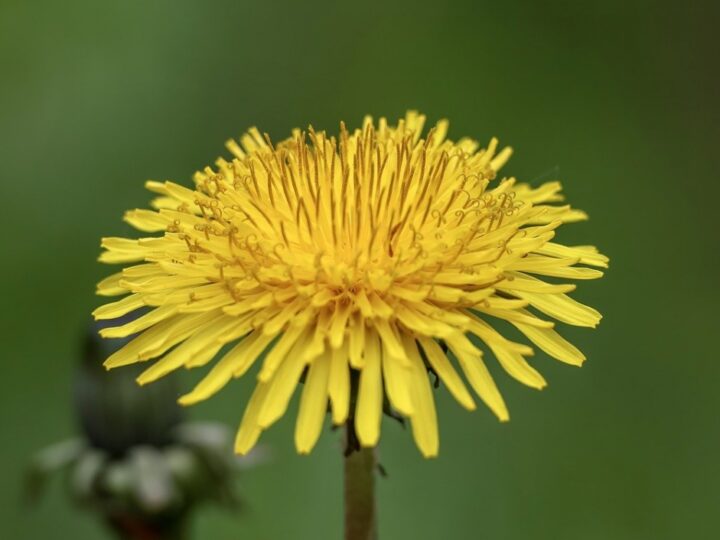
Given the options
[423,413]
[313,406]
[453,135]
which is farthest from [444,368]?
[453,135]

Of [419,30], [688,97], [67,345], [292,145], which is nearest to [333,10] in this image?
[419,30]

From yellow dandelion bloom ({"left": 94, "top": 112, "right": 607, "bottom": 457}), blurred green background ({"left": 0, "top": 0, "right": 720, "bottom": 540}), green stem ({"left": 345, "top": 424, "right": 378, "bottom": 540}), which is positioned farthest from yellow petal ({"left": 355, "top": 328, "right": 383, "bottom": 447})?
blurred green background ({"left": 0, "top": 0, "right": 720, "bottom": 540})

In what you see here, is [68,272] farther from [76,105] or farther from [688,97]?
[688,97]

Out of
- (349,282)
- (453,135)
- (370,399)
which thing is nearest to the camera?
(370,399)

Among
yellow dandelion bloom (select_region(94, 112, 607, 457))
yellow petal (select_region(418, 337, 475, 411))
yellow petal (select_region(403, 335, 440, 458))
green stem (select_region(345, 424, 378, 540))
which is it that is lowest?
green stem (select_region(345, 424, 378, 540))

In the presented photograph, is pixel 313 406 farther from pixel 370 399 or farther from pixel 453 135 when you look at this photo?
pixel 453 135

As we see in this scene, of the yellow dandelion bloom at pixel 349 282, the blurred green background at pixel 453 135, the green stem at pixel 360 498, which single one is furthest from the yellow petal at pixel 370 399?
the blurred green background at pixel 453 135

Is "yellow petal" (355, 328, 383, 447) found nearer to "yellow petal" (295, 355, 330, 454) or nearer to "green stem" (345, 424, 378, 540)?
"yellow petal" (295, 355, 330, 454)
